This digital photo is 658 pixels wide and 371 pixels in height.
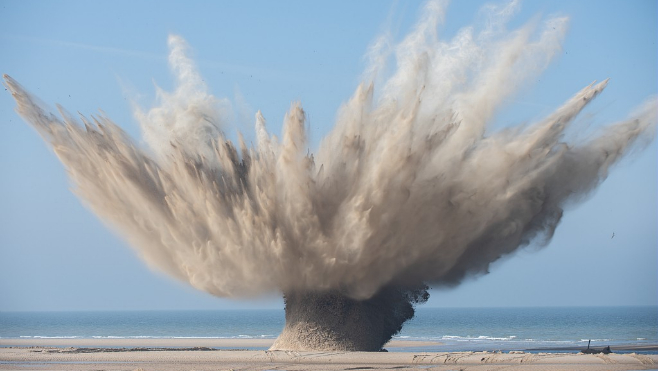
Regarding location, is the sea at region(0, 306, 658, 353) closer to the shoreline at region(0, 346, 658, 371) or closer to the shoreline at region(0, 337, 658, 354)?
the shoreline at region(0, 337, 658, 354)

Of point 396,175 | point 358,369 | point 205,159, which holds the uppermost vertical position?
point 205,159

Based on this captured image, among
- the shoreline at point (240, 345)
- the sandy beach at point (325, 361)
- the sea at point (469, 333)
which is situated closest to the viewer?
the sandy beach at point (325, 361)

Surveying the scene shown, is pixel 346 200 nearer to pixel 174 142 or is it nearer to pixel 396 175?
pixel 396 175

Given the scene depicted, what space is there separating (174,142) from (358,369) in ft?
38.4

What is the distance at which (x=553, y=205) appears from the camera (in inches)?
1342

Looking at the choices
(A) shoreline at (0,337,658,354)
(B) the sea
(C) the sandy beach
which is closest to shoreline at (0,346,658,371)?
(C) the sandy beach

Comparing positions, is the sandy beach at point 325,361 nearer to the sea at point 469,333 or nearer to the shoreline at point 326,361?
the shoreline at point 326,361

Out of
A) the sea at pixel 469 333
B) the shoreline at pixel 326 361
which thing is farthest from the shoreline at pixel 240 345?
the shoreline at pixel 326 361

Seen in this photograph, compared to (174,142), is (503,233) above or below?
below

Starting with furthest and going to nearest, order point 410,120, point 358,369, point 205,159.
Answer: point 205,159 → point 410,120 → point 358,369

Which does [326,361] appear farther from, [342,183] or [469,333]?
[469,333]

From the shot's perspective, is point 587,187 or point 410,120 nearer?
point 410,120

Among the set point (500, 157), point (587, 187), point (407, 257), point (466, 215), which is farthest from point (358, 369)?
point (587, 187)

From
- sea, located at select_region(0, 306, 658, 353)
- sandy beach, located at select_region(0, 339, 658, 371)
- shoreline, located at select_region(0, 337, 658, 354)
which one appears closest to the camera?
sandy beach, located at select_region(0, 339, 658, 371)
